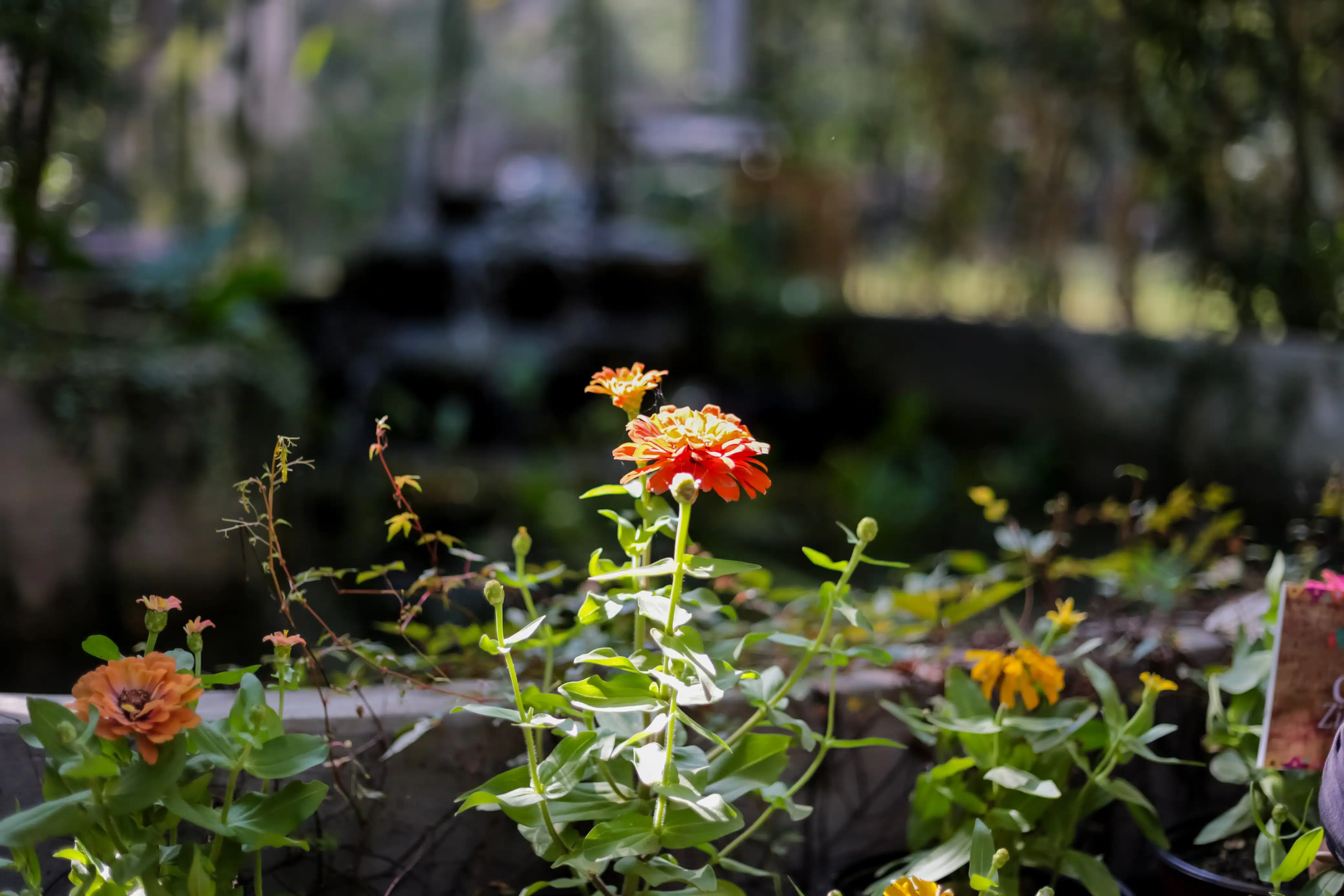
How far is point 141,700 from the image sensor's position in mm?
936

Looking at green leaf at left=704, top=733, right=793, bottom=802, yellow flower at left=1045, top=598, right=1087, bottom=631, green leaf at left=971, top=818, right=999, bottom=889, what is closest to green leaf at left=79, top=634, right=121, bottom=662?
green leaf at left=704, top=733, right=793, bottom=802

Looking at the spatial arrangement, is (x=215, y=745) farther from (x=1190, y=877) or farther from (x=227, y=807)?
(x=1190, y=877)

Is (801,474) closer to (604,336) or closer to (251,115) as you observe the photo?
(604,336)

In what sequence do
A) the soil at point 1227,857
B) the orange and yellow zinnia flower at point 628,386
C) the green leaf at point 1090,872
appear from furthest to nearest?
1. the soil at point 1227,857
2. the green leaf at point 1090,872
3. the orange and yellow zinnia flower at point 628,386

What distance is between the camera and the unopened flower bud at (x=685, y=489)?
0.91m

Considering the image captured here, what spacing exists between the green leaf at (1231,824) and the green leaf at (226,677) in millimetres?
1024

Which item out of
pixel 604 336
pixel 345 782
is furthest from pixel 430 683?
pixel 604 336

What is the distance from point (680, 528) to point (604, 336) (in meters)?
4.70

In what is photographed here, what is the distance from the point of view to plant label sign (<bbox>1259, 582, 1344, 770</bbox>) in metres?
1.22

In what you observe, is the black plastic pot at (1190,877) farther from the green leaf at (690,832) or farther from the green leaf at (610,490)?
the green leaf at (610,490)

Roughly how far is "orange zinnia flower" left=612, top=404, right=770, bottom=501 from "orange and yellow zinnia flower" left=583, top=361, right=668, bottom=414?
0.08m

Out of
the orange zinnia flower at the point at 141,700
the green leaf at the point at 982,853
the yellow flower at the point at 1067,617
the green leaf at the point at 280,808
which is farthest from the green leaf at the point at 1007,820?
the orange zinnia flower at the point at 141,700

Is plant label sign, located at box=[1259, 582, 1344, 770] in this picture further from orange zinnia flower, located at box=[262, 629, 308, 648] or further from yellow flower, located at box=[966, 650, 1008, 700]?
orange zinnia flower, located at box=[262, 629, 308, 648]

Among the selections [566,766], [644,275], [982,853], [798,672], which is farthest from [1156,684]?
[644,275]
